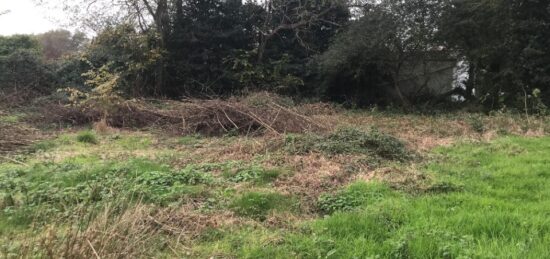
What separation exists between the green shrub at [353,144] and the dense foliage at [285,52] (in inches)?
370

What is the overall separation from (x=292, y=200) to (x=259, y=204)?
1.37 feet

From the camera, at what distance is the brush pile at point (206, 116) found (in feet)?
38.7

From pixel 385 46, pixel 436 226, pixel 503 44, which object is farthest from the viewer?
pixel 385 46

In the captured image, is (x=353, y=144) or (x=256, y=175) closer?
(x=256, y=175)

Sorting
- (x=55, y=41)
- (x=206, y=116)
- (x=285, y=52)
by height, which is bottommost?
(x=206, y=116)

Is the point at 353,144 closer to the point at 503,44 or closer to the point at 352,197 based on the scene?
the point at 352,197

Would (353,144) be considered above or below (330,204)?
above

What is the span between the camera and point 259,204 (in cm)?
581

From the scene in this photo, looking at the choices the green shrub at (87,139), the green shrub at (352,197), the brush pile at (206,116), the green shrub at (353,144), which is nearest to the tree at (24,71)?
the brush pile at (206,116)

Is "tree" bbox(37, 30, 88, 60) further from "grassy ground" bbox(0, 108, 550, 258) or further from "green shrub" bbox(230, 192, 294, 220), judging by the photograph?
"green shrub" bbox(230, 192, 294, 220)

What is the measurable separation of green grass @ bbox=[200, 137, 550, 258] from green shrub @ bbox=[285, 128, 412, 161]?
1682mm

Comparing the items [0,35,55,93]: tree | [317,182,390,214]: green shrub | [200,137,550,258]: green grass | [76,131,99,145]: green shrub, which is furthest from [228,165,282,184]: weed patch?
[0,35,55,93]: tree

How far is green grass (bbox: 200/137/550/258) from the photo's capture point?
4.26 meters

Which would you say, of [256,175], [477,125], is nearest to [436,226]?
[256,175]
